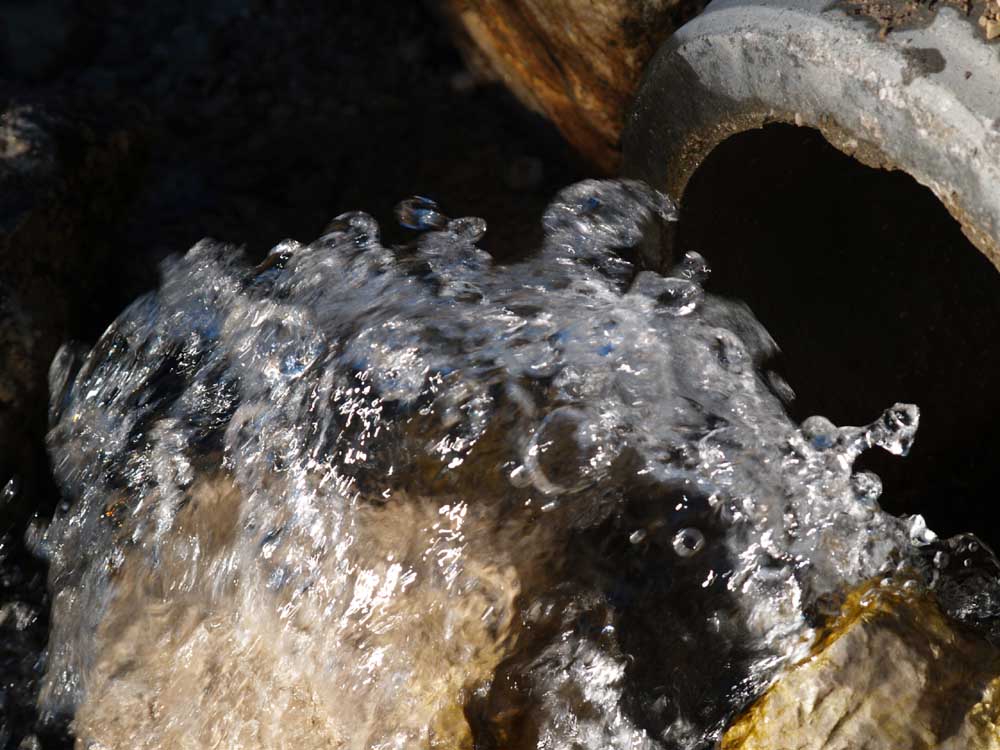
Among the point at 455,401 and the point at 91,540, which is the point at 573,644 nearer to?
the point at 455,401

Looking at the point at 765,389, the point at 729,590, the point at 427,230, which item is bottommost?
the point at 427,230

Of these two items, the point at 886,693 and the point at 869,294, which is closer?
the point at 886,693

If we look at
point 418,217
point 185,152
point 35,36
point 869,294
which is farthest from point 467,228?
point 35,36

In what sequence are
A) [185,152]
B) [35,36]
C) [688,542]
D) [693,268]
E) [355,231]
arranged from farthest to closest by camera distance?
1. [35,36]
2. [185,152]
3. [355,231]
4. [693,268]
5. [688,542]

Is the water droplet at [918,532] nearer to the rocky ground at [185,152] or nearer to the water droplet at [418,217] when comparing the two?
the water droplet at [418,217]

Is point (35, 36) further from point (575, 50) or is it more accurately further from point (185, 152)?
point (575, 50)

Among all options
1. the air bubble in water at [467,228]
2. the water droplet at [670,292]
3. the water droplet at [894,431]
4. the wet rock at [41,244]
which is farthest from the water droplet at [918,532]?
the wet rock at [41,244]

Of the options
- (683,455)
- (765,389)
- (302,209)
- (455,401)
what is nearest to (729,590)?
(683,455)
